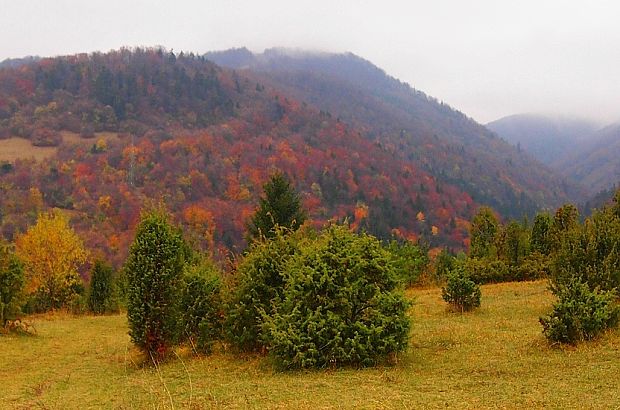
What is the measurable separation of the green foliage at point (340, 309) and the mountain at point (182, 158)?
72.5 metres

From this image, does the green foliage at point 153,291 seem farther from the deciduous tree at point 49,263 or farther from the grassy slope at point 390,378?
the deciduous tree at point 49,263

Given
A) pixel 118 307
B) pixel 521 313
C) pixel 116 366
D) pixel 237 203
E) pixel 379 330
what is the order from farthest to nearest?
pixel 237 203, pixel 118 307, pixel 521 313, pixel 116 366, pixel 379 330

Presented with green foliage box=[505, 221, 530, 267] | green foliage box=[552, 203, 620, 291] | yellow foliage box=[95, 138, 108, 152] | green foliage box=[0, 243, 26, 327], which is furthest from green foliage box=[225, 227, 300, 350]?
yellow foliage box=[95, 138, 108, 152]

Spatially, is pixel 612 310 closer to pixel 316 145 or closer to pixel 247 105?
pixel 316 145

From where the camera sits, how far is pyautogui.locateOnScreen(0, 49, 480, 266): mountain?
3964 inches

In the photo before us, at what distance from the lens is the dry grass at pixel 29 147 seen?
4791 inches

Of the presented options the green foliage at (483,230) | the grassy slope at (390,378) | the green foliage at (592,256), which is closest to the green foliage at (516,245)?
the green foliage at (483,230)

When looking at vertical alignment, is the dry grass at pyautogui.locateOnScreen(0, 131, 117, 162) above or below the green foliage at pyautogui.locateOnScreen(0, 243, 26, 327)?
above

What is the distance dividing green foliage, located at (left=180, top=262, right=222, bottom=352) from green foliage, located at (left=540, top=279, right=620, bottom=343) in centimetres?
864

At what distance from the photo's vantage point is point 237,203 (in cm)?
11131

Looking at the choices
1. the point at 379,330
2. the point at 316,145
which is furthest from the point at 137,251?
the point at 316,145

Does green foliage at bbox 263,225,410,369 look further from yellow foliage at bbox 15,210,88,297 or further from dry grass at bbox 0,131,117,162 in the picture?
dry grass at bbox 0,131,117,162

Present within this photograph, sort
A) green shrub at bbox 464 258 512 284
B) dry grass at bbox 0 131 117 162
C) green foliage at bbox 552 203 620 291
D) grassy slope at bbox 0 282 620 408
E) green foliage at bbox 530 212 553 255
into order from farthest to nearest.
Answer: dry grass at bbox 0 131 117 162 → green foliage at bbox 530 212 553 255 → green shrub at bbox 464 258 512 284 → green foliage at bbox 552 203 620 291 → grassy slope at bbox 0 282 620 408

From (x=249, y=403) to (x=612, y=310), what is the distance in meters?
8.98
